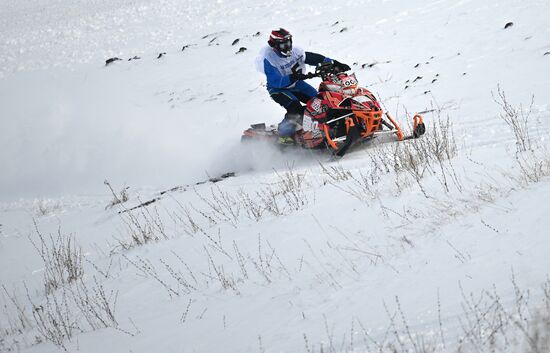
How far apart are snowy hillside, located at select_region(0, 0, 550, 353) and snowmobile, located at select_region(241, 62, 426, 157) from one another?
0.32 metres

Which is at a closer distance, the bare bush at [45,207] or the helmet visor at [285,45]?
the helmet visor at [285,45]

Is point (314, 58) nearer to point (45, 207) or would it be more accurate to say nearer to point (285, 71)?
point (285, 71)

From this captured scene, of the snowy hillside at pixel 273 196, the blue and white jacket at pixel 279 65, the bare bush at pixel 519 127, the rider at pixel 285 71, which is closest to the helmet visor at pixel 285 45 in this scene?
the rider at pixel 285 71

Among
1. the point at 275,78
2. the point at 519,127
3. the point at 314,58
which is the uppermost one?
the point at 314,58

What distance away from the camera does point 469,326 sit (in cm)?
271

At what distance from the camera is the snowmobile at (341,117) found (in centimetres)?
867

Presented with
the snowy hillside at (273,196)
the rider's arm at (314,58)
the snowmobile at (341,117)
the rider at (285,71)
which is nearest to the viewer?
the snowy hillside at (273,196)

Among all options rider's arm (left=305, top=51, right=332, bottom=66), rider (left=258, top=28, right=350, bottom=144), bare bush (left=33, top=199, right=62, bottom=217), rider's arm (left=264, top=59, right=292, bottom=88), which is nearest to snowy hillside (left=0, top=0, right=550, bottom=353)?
bare bush (left=33, top=199, right=62, bottom=217)

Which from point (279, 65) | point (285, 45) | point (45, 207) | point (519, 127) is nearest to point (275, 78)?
point (279, 65)

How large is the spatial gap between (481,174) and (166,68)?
1602cm

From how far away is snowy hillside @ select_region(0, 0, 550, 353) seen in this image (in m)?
3.34

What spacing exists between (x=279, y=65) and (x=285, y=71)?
6.6 inches

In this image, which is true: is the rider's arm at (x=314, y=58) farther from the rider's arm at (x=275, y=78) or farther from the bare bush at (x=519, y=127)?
the bare bush at (x=519, y=127)

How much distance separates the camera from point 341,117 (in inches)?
345
